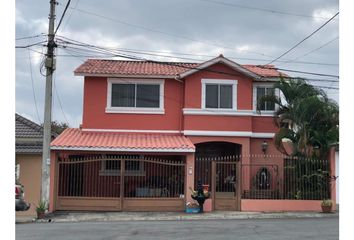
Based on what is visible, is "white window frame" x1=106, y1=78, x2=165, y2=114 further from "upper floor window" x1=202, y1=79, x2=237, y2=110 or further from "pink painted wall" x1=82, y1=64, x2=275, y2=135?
"upper floor window" x1=202, y1=79, x2=237, y2=110

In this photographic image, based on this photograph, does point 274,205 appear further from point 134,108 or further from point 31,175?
point 31,175

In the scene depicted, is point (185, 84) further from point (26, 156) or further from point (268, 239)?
point (268, 239)

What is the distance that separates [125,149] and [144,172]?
1376 millimetres

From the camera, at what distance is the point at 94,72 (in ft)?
71.1

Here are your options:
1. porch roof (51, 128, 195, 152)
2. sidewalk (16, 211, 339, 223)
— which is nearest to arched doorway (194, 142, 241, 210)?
sidewalk (16, 211, 339, 223)

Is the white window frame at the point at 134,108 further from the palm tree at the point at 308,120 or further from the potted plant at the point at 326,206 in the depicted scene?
the potted plant at the point at 326,206

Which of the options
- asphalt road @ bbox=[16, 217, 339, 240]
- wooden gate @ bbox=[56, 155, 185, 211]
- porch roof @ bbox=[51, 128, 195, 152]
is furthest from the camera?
porch roof @ bbox=[51, 128, 195, 152]

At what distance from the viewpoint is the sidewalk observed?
17.2 m

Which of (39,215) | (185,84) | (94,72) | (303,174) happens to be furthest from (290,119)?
(39,215)

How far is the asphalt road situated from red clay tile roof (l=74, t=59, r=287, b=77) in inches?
362

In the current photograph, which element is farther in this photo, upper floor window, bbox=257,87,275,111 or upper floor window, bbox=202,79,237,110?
upper floor window, bbox=257,87,275,111

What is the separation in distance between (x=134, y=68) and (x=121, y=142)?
14.4ft

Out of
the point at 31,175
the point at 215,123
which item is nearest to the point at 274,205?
the point at 215,123

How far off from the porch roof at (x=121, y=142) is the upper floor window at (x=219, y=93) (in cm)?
211
